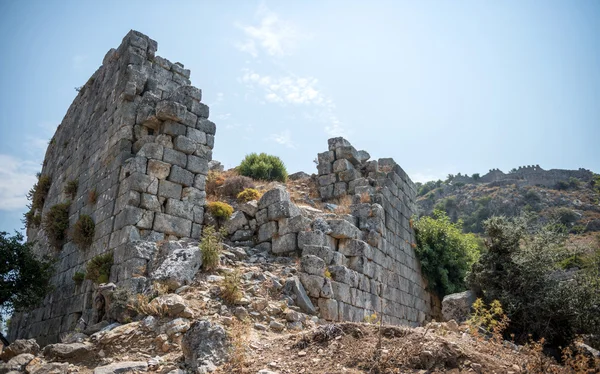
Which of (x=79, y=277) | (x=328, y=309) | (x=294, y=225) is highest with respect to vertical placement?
(x=294, y=225)

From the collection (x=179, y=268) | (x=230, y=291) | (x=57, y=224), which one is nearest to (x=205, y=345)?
(x=230, y=291)

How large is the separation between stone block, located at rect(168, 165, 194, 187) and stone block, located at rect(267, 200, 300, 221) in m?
1.89

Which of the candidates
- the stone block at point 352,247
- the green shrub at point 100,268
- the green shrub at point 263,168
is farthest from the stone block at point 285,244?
the green shrub at point 263,168

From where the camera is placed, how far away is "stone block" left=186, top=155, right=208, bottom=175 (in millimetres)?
9867

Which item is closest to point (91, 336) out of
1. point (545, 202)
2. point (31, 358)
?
point (31, 358)

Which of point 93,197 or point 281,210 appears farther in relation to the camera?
point 93,197

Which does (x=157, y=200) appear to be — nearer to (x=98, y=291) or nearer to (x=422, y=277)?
(x=98, y=291)

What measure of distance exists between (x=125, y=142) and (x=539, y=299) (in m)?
9.25

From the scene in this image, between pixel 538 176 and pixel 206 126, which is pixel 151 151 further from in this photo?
pixel 538 176

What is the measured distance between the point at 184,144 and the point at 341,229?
13.3ft

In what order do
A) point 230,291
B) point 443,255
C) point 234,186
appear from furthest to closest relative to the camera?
point 443,255
point 234,186
point 230,291

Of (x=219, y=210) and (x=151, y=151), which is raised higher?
(x=151, y=151)

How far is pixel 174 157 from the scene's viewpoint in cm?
962

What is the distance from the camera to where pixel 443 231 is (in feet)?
47.7
